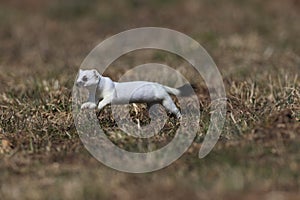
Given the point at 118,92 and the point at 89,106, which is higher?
the point at 118,92

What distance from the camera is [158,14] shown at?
12.8 meters

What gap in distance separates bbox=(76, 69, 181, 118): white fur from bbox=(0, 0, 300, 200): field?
0.19 m

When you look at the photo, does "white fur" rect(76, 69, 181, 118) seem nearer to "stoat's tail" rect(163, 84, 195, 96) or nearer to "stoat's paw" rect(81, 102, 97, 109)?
"stoat's paw" rect(81, 102, 97, 109)

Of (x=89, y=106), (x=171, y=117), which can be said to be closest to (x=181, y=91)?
(x=171, y=117)

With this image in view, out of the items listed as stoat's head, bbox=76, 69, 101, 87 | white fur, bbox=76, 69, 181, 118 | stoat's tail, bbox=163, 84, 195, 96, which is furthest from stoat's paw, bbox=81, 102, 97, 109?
stoat's tail, bbox=163, 84, 195, 96

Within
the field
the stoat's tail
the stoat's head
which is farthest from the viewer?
the stoat's tail

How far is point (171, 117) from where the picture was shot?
216 inches

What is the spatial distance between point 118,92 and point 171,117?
47 cm

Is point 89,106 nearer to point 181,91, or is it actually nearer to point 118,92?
point 118,92

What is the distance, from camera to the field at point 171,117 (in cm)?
A: 396

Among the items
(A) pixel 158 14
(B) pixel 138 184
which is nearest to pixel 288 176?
(B) pixel 138 184

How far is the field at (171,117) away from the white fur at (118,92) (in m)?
0.19

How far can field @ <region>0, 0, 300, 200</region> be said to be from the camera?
396 cm

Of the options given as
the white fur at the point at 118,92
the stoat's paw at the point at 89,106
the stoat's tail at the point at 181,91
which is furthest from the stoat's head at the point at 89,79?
the stoat's tail at the point at 181,91
